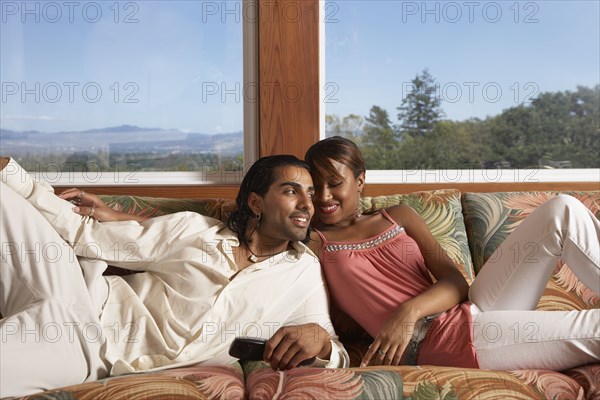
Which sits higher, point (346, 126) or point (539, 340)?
point (346, 126)

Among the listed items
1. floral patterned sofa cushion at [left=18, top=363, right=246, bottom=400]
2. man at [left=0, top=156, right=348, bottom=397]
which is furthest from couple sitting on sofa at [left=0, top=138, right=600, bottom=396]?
floral patterned sofa cushion at [left=18, top=363, right=246, bottom=400]

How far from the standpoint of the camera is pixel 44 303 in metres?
1.76

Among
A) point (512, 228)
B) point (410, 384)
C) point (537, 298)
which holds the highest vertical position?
Result: point (512, 228)

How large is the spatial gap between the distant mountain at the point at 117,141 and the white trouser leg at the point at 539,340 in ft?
4.68

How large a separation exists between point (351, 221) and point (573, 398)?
35.2 inches

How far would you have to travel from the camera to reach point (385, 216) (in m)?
2.26

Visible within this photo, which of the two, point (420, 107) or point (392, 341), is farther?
point (420, 107)

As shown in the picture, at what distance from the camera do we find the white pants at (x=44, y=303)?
1.65 m

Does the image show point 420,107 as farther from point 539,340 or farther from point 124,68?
point 539,340

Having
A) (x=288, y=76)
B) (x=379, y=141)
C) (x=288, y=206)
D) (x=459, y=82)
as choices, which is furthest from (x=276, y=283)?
(x=459, y=82)

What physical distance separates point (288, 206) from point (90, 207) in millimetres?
624

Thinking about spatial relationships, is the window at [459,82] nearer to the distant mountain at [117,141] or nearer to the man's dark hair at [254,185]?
the distant mountain at [117,141]

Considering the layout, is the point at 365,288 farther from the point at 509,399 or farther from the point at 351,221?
the point at 509,399

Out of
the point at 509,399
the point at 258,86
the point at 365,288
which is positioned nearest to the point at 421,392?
the point at 509,399
